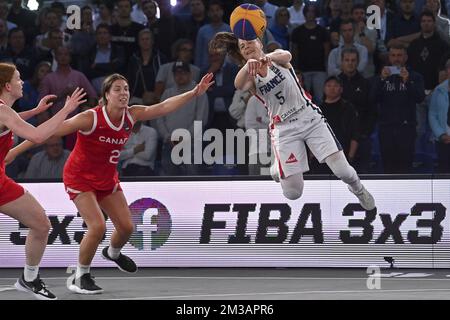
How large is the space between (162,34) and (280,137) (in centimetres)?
562

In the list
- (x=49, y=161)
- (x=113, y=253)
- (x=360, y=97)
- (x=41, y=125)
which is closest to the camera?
(x=41, y=125)

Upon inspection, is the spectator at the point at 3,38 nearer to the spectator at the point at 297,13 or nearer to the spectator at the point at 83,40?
the spectator at the point at 83,40

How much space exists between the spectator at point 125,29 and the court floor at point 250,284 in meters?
3.80

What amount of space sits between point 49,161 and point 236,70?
9.72ft

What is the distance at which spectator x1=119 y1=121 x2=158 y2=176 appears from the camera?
15.2m

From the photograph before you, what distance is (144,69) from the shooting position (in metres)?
16.0

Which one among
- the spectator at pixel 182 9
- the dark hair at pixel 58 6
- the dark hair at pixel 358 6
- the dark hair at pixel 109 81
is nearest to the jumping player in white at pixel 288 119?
the dark hair at pixel 109 81

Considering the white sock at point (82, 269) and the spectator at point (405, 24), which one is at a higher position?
the spectator at point (405, 24)

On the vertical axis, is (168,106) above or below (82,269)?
above

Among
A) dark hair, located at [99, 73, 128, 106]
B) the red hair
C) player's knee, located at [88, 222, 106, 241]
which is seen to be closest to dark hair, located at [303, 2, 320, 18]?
dark hair, located at [99, 73, 128, 106]

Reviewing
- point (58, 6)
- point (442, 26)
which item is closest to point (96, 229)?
point (58, 6)

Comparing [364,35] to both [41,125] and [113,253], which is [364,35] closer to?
[113,253]

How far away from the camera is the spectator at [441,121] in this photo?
1477 centimetres

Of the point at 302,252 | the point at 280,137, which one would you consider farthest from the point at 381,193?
the point at 280,137
